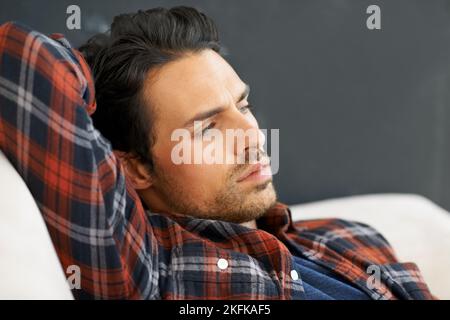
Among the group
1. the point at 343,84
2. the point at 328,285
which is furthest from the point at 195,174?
the point at 343,84

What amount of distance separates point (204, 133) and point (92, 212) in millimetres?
305

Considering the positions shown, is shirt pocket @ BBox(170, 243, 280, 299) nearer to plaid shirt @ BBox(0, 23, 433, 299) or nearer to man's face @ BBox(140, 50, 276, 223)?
plaid shirt @ BBox(0, 23, 433, 299)

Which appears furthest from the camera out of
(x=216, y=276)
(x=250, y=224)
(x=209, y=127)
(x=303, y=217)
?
(x=303, y=217)

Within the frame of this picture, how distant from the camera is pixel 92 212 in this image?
2.93ft

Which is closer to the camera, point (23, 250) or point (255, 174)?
point (23, 250)

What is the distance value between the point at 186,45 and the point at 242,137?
0.20m

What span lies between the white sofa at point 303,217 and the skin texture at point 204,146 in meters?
0.30

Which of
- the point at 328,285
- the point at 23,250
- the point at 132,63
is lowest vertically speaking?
the point at 328,285

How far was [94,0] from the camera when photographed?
4.30 ft

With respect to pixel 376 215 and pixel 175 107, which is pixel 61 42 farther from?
pixel 376 215

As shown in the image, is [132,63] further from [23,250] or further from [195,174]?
[23,250]

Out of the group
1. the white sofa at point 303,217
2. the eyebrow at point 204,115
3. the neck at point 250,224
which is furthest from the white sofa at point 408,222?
the eyebrow at point 204,115

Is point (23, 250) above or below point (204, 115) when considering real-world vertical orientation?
below

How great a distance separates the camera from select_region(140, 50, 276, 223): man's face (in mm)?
1135
